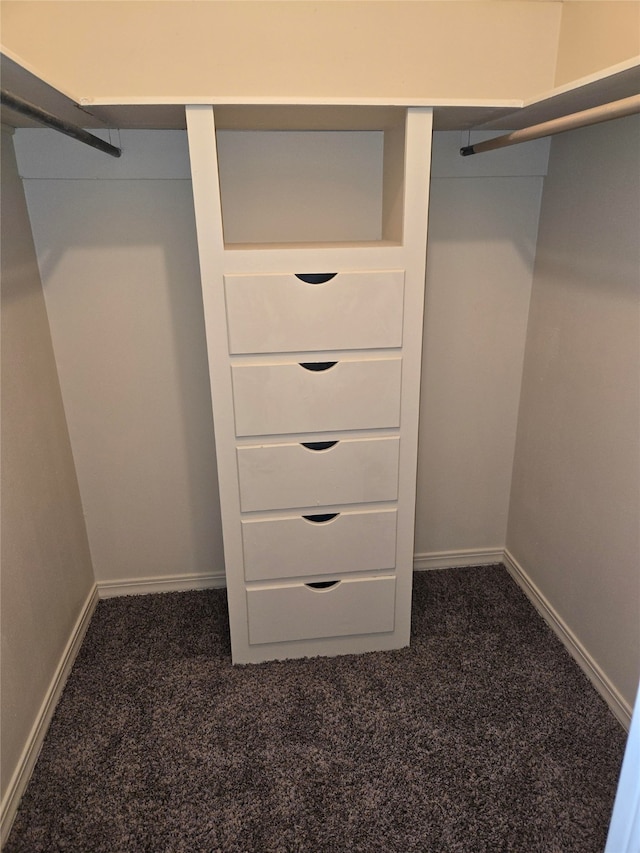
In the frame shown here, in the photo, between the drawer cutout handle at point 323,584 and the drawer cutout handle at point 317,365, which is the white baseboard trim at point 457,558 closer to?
the drawer cutout handle at point 323,584

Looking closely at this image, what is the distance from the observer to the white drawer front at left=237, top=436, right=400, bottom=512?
1.66 m

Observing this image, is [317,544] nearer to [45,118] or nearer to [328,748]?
[328,748]

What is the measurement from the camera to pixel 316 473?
5.55ft

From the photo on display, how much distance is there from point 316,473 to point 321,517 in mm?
173

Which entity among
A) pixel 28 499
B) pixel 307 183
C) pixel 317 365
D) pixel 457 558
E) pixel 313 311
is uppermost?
pixel 307 183

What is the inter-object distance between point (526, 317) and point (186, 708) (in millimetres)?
1735

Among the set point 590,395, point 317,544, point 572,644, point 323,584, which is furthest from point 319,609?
point 590,395

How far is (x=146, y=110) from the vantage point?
54.9 inches

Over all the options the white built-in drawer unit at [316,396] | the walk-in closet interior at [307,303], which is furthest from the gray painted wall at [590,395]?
the white built-in drawer unit at [316,396]

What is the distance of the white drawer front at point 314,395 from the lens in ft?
5.17

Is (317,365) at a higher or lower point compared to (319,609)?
higher

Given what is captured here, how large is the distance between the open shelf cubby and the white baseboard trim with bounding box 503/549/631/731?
53.8 inches

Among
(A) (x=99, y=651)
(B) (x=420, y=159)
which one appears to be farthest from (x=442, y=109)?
(A) (x=99, y=651)

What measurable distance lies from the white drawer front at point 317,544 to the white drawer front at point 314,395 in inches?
11.9
